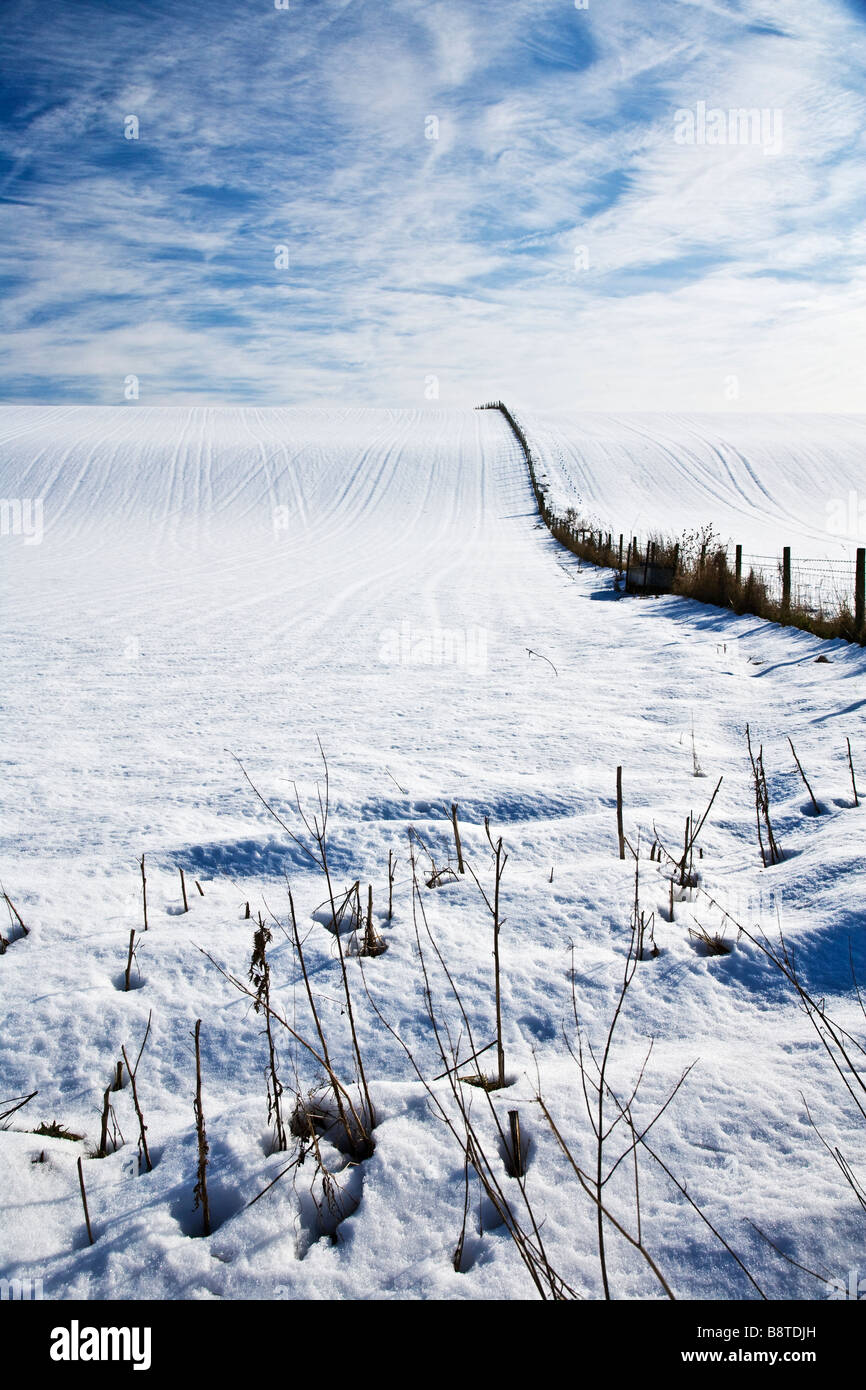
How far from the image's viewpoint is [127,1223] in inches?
67.2

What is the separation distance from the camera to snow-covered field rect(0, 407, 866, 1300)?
1653 mm

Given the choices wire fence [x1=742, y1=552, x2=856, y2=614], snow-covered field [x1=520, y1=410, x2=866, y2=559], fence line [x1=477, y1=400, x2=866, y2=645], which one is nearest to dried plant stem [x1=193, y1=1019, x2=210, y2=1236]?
fence line [x1=477, y1=400, x2=866, y2=645]

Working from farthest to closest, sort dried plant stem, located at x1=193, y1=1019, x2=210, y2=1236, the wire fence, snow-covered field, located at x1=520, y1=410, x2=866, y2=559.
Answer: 1. snow-covered field, located at x1=520, y1=410, x2=866, y2=559
2. the wire fence
3. dried plant stem, located at x1=193, y1=1019, x2=210, y2=1236

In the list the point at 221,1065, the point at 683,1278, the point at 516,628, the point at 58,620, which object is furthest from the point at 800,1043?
the point at 58,620

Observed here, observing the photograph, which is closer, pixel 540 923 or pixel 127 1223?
pixel 127 1223

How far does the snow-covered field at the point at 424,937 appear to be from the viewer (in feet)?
5.42

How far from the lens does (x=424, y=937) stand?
2.86 meters

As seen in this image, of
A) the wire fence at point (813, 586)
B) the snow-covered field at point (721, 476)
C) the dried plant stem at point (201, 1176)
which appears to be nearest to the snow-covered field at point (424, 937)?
the dried plant stem at point (201, 1176)

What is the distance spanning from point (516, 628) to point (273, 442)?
3542 cm

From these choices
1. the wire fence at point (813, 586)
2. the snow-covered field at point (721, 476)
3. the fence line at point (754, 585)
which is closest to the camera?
the fence line at point (754, 585)

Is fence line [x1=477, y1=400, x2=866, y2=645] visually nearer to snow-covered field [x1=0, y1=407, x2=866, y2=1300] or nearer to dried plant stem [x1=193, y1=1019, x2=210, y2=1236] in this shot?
snow-covered field [x1=0, y1=407, x2=866, y2=1300]

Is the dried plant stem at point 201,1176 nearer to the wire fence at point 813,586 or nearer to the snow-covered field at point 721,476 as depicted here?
the wire fence at point 813,586
